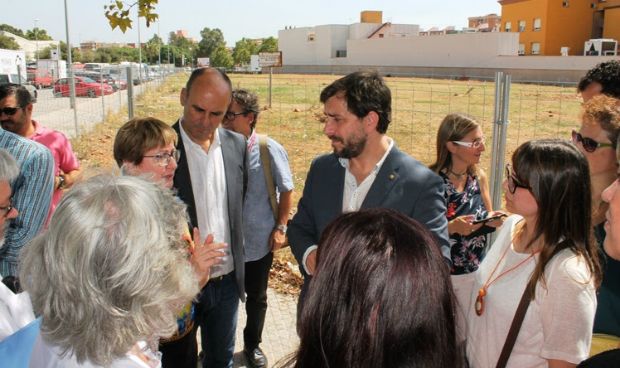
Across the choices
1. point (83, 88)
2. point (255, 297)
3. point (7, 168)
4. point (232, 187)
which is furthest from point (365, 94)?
point (83, 88)

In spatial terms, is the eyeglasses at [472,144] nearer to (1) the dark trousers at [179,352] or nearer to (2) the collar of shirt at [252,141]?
(2) the collar of shirt at [252,141]

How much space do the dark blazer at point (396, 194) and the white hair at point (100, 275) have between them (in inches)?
47.3

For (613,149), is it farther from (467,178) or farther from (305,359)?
(305,359)

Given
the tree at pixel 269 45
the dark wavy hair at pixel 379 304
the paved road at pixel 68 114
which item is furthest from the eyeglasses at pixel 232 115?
the tree at pixel 269 45

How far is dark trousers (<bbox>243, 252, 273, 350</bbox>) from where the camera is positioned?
145 inches

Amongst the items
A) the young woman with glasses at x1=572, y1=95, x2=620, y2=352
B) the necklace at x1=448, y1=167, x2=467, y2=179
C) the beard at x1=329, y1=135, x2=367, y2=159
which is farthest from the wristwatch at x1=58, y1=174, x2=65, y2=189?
the young woman with glasses at x1=572, y1=95, x2=620, y2=352

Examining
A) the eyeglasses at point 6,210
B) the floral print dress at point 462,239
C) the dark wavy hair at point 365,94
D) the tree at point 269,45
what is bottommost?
the floral print dress at point 462,239

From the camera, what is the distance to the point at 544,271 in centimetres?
189

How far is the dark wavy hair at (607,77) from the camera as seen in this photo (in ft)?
10.4

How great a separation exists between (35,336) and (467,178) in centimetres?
301

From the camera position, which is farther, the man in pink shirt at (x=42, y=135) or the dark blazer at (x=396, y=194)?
the man in pink shirt at (x=42, y=135)

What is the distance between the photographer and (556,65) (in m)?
42.4

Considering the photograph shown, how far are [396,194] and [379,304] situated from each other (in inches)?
55.6

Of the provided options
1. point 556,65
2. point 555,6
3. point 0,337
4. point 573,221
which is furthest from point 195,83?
point 555,6
